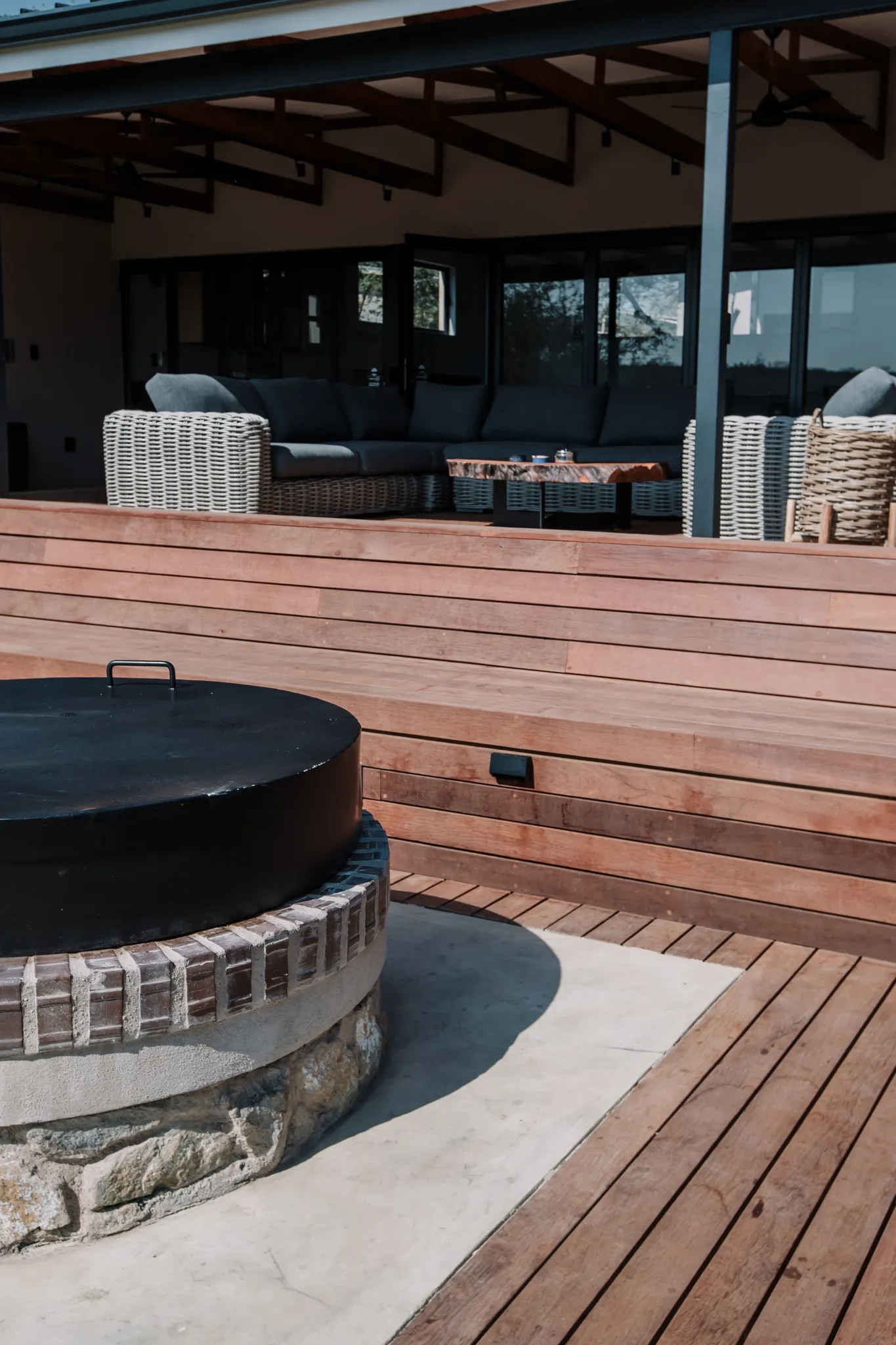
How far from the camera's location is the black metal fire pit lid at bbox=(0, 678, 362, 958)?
6.18 feet

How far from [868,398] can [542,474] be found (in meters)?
1.44

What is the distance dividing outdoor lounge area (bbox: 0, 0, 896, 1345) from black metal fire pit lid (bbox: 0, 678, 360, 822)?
1cm

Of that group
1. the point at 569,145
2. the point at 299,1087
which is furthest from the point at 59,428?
the point at 299,1087

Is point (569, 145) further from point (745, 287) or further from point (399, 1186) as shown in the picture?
point (399, 1186)

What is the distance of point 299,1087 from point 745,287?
8.83 meters

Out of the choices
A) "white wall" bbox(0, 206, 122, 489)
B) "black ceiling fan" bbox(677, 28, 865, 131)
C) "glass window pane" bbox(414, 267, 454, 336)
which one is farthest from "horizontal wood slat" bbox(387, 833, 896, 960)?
"white wall" bbox(0, 206, 122, 489)

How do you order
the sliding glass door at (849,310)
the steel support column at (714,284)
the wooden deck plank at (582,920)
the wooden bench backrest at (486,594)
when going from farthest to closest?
the sliding glass door at (849,310), the steel support column at (714,284), the wooden bench backrest at (486,594), the wooden deck plank at (582,920)

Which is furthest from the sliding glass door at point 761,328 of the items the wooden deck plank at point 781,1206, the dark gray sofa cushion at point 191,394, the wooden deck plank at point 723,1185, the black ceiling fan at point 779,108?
the wooden deck plank at point 781,1206

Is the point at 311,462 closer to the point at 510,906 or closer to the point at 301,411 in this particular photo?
the point at 301,411

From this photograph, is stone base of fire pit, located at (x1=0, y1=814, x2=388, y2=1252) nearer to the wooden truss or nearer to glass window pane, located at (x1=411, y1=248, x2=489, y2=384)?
the wooden truss

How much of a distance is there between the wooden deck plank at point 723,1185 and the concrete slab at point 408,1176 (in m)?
0.23

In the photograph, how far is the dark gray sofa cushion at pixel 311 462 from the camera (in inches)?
254

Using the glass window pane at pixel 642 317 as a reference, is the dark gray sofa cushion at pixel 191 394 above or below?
below

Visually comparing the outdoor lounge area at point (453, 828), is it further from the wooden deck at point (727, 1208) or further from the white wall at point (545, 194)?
the white wall at point (545, 194)
